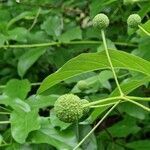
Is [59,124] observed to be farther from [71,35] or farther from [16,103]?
[71,35]

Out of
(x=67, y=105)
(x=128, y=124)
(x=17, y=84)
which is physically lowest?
(x=128, y=124)

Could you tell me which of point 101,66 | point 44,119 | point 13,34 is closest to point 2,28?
point 13,34

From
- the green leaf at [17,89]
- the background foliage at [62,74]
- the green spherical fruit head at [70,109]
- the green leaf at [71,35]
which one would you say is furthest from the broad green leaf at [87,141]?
the green leaf at [71,35]

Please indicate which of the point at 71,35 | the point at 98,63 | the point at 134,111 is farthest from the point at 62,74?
the point at 71,35

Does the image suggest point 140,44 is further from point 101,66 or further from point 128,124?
point 101,66

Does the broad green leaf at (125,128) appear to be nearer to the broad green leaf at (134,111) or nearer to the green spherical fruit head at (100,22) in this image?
the broad green leaf at (134,111)

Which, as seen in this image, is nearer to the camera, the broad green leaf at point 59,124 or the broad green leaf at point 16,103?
the broad green leaf at point 59,124
